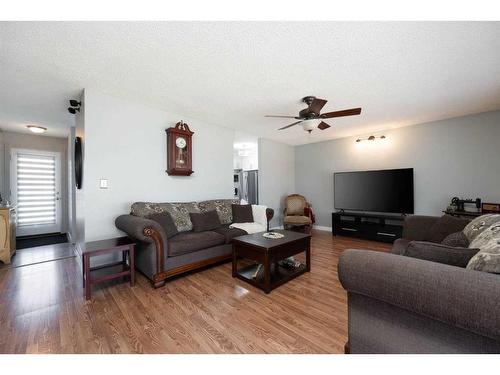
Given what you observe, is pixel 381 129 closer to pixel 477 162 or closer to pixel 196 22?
pixel 477 162

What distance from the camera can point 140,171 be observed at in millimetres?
3133

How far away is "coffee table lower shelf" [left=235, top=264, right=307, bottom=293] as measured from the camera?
2320 millimetres

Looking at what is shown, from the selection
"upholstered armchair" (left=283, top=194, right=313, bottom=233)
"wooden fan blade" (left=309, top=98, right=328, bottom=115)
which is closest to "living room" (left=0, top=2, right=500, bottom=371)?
"wooden fan blade" (left=309, top=98, right=328, bottom=115)

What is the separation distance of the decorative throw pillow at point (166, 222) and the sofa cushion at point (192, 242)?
0.30 feet

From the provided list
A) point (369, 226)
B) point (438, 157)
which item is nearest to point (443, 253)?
point (369, 226)

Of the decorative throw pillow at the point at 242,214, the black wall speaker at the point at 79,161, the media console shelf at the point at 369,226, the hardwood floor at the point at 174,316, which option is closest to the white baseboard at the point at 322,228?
the media console shelf at the point at 369,226

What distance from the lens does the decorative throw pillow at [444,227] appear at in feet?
6.95

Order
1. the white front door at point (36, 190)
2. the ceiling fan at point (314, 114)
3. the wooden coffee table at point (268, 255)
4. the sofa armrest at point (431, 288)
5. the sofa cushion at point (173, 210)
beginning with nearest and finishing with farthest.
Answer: the sofa armrest at point (431, 288) < the wooden coffee table at point (268, 255) < the ceiling fan at point (314, 114) < the sofa cushion at point (173, 210) < the white front door at point (36, 190)

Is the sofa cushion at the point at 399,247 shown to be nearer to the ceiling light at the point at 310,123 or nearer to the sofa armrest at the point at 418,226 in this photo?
the sofa armrest at the point at 418,226

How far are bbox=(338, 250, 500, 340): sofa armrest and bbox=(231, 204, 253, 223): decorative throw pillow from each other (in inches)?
105

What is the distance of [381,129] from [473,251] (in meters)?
4.09

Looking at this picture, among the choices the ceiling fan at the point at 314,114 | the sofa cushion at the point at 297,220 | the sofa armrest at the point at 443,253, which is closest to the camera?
the sofa armrest at the point at 443,253

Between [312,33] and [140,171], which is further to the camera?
[140,171]

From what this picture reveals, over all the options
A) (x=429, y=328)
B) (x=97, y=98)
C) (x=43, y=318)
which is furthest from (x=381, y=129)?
(x=43, y=318)
